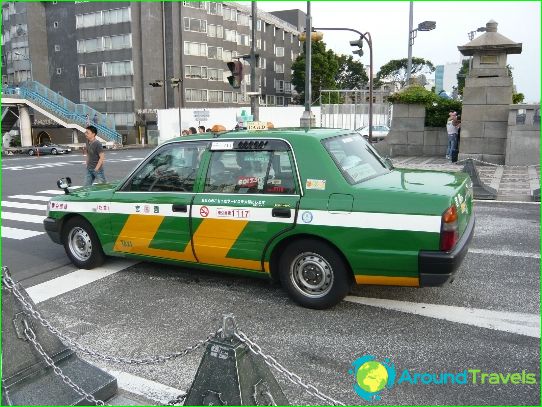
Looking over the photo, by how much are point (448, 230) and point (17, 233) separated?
758 centimetres

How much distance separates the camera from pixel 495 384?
346cm

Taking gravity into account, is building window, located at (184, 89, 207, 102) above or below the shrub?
above

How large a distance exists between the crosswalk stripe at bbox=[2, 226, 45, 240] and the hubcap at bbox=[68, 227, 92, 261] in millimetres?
2564

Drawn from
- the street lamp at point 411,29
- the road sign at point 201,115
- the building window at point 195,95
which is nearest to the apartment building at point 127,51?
the building window at point 195,95

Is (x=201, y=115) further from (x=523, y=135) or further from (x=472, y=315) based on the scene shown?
(x=472, y=315)

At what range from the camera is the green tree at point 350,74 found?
8169 cm

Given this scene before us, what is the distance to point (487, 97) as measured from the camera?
1603 centimetres

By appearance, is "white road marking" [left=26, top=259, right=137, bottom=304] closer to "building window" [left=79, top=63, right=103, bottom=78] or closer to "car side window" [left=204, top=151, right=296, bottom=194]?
"car side window" [left=204, top=151, right=296, bottom=194]

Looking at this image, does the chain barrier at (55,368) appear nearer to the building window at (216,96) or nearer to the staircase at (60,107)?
the staircase at (60,107)

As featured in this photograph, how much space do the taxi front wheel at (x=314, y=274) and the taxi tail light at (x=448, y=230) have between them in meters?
0.91

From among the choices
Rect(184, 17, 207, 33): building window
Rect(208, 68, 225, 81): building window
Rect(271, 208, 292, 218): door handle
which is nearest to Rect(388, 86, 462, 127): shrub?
Rect(271, 208, 292, 218): door handle

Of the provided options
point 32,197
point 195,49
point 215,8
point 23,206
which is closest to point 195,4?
point 215,8

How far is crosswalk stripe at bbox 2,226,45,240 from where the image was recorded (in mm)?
8502

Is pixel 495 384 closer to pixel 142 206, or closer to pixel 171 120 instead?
pixel 142 206
